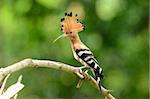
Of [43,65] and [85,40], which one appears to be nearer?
[43,65]

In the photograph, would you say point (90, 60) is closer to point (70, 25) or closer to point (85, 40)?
point (70, 25)

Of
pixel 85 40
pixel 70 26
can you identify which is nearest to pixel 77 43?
pixel 70 26

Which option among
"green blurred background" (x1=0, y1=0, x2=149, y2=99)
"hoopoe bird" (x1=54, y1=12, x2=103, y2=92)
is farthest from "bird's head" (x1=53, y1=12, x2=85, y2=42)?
"green blurred background" (x1=0, y1=0, x2=149, y2=99)

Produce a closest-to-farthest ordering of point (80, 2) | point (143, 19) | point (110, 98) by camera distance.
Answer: point (110, 98)
point (80, 2)
point (143, 19)

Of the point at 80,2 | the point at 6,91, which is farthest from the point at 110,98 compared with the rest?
the point at 80,2

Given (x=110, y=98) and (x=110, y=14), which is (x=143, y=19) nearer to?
(x=110, y=14)

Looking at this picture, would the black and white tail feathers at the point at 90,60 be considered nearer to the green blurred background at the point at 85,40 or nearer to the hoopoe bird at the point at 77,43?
the hoopoe bird at the point at 77,43
